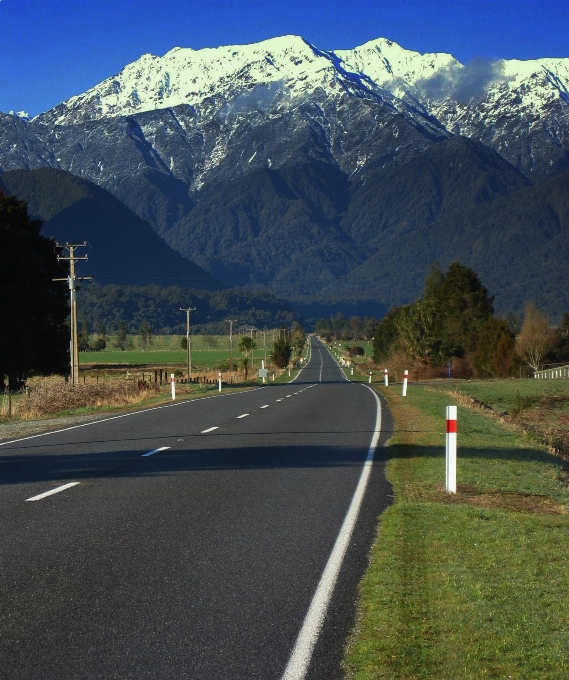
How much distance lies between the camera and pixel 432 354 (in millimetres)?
80000

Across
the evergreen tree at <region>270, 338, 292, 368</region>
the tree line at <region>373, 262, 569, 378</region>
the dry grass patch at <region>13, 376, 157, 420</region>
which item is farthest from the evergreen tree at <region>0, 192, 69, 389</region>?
the evergreen tree at <region>270, 338, 292, 368</region>

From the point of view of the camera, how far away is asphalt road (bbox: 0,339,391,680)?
230 inches

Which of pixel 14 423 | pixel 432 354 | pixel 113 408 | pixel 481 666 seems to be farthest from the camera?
pixel 432 354

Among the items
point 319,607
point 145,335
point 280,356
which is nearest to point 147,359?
point 280,356

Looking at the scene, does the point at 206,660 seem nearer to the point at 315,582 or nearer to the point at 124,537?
the point at 315,582

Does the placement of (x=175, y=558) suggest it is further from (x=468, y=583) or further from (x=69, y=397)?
(x=69, y=397)

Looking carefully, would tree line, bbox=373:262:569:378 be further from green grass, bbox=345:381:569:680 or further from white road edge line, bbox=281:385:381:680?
white road edge line, bbox=281:385:381:680

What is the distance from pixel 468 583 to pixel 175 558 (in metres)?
2.48

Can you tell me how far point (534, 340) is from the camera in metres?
96.9

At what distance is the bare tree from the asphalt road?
81403mm

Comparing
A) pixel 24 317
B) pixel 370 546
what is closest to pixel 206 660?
pixel 370 546

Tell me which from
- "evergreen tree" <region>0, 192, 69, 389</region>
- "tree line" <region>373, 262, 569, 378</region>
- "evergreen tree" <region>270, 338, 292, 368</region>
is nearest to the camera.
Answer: "evergreen tree" <region>0, 192, 69, 389</region>

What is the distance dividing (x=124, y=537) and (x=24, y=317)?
43459mm

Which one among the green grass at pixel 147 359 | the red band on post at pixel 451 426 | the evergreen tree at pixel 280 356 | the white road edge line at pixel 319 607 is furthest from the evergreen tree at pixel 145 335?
the white road edge line at pixel 319 607
